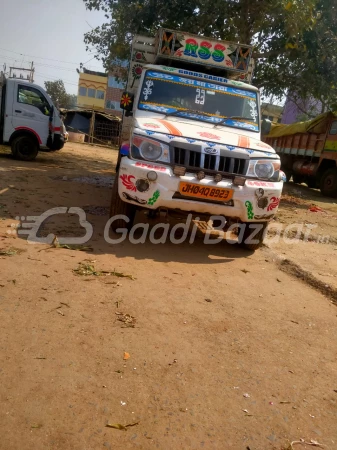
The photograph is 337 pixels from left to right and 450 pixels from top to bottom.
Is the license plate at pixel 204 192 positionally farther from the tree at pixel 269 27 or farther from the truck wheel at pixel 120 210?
the tree at pixel 269 27

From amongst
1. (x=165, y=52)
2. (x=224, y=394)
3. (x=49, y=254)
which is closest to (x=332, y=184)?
(x=165, y=52)

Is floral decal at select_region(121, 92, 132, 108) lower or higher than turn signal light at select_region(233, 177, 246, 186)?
higher

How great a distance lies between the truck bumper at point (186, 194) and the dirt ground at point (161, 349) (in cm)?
60

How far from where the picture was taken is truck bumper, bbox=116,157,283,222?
4.04 meters

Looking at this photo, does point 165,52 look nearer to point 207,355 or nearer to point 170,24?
point 170,24

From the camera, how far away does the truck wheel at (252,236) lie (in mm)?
4742

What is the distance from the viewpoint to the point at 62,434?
1745 mm

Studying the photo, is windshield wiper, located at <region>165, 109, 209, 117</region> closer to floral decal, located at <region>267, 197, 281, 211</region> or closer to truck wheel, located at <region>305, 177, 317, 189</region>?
floral decal, located at <region>267, 197, 281, 211</region>

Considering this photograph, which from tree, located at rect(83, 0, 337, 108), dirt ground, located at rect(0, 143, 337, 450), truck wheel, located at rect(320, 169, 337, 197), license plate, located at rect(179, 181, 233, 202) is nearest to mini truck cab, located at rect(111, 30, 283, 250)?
license plate, located at rect(179, 181, 233, 202)

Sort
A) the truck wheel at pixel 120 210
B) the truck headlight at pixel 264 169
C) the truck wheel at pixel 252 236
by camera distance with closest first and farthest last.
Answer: the truck headlight at pixel 264 169 < the truck wheel at pixel 120 210 < the truck wheel at pixel 252 236

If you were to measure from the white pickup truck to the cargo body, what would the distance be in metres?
8.56

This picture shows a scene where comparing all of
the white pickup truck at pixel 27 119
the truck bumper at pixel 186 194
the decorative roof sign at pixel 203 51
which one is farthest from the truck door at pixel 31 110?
the truck bumper at pixel 186 194

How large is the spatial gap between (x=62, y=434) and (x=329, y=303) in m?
2.82

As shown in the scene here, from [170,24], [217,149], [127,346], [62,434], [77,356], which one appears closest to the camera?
[62,434]
